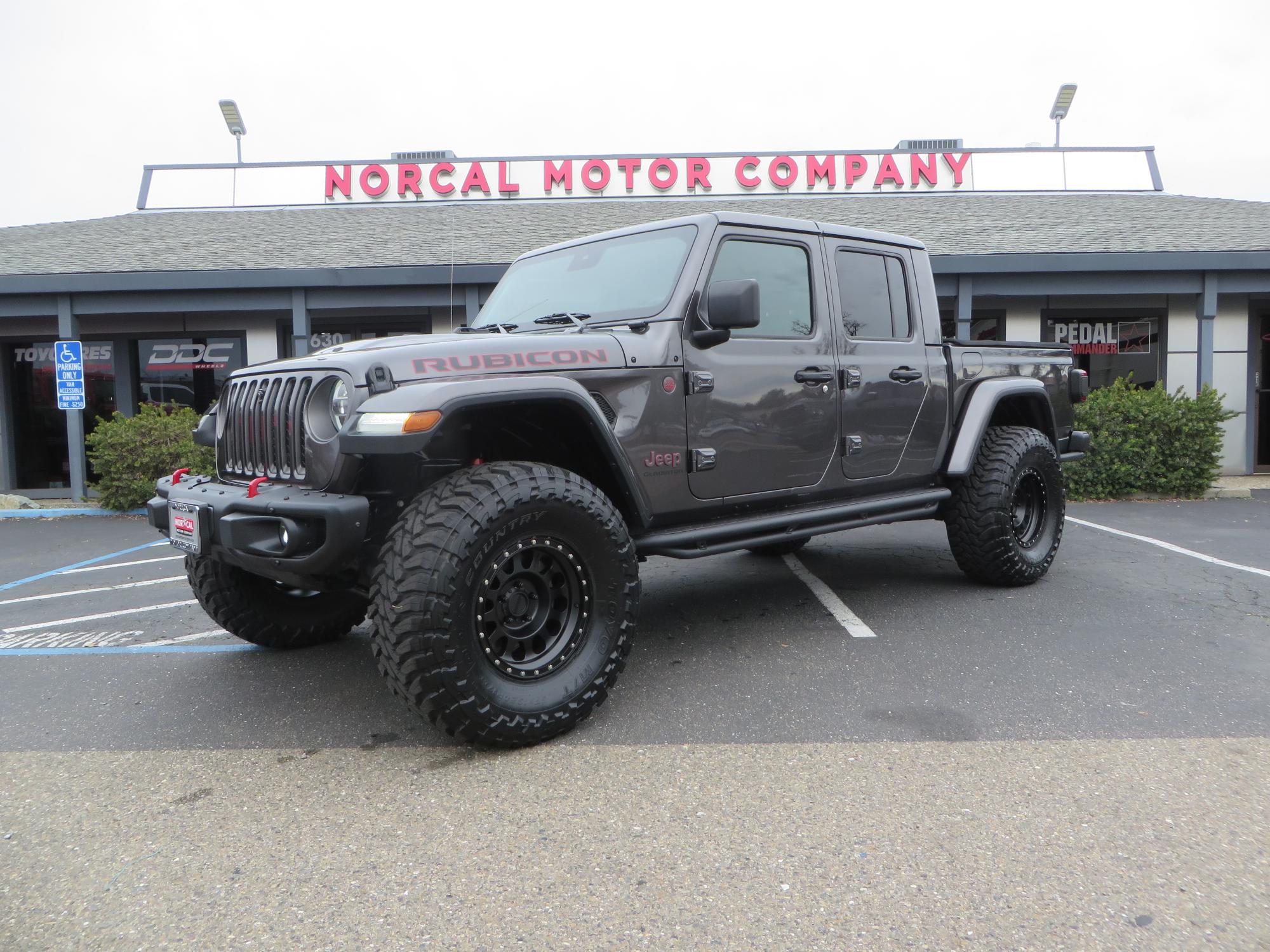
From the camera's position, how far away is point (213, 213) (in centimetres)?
1697

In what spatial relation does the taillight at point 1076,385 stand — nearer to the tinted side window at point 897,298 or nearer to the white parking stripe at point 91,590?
the tinted side window at point 897,298

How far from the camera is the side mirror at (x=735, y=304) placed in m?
3.42

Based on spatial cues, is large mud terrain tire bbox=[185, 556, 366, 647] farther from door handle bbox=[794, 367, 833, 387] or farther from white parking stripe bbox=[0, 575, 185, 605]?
white parking stripe bbox=[0, 575, 185, 605]

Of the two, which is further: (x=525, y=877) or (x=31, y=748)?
(x=31, y=748)

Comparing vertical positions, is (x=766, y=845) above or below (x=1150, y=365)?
below

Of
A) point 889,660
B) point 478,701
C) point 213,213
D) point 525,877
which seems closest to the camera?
point 525,877

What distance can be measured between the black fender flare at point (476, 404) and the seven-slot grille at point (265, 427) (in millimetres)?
375

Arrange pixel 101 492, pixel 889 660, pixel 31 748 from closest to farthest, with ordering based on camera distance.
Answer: pixel 31 748
pixel 889 660
pixel 101 492

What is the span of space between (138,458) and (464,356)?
896cm

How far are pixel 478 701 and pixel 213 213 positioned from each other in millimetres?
17236

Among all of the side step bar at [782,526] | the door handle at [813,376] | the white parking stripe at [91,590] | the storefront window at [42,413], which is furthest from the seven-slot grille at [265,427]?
the storefront window at [42,413]

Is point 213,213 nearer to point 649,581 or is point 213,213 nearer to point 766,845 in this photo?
point 649,581

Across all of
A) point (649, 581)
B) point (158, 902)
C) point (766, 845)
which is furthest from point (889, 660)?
point (158, 902)

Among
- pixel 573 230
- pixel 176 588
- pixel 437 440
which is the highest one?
pixel 573 230
